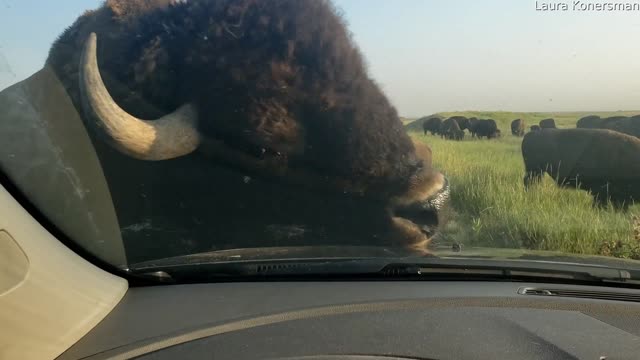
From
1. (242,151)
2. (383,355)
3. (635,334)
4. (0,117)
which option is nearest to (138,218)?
(242,151)

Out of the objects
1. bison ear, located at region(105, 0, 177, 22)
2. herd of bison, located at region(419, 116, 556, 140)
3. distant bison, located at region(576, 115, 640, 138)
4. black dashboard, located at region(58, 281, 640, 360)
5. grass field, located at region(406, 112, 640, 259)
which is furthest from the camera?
bison ear, located at region(105, 0, 177, 22)

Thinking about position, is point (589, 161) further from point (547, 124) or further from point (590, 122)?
point (547, 124)

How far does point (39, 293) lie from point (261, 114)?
2.07 meters

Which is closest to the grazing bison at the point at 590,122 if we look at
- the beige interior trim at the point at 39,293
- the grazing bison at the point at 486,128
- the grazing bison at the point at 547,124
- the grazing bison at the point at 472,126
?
the grazing bison at the point at 547,124

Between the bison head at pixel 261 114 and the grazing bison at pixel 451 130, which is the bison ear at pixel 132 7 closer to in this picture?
the bison head at pixel 261 114

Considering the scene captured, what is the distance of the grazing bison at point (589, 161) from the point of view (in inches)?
177

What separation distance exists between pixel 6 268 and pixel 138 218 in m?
1.66

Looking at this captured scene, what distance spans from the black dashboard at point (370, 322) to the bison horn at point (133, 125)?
1274 millimetres

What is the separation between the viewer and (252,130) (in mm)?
4535

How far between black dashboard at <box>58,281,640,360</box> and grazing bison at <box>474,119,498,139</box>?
133 cm

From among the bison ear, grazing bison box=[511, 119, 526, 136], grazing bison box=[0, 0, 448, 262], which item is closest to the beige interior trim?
grazing bison box=[0, 0, 448, 262]

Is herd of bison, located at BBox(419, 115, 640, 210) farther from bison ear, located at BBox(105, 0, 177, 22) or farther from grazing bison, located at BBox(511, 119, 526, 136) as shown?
bison ear, located at BBox(105, 0, 177, 22)

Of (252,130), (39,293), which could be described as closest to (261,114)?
(252,130)

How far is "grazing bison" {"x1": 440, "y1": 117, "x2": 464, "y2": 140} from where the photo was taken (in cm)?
450
